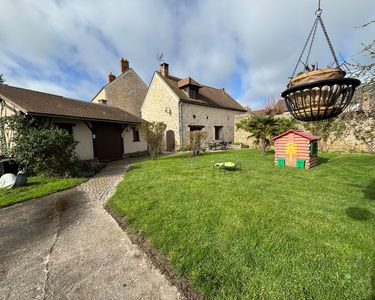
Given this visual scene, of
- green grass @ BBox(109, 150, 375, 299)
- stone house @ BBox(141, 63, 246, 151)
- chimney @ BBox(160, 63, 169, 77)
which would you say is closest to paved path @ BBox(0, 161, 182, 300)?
green grass @ BBox(109, 150, 375, 299)

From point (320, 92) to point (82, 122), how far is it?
11.4 meters

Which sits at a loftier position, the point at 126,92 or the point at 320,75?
the point at 126,92

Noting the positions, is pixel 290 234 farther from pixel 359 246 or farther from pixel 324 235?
pixel 359 246

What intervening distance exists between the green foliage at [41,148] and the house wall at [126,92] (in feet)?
38.7

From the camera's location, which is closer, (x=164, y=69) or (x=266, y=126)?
(x=266, y=126)

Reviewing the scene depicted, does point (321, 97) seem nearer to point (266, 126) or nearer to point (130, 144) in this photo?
point (266, 126)

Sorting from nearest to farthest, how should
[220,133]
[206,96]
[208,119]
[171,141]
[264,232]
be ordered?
[264,232]
[171,141]
[208,119]
[206,96]
[220,133]

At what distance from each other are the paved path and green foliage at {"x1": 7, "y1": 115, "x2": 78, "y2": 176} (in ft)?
9.85

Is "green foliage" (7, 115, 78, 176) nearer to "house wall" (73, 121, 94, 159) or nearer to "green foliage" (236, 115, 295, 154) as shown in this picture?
"house wall" (73, 121, 94, 159)

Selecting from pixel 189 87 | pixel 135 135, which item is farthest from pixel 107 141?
pixel 189 87

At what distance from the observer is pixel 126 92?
A: 19578 millimetres

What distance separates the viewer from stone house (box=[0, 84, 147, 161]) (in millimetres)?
8320

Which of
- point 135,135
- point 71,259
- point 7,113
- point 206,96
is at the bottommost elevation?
point 71,259

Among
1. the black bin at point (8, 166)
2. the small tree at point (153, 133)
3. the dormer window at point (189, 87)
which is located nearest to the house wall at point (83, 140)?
the black bin at point (8, 166)
